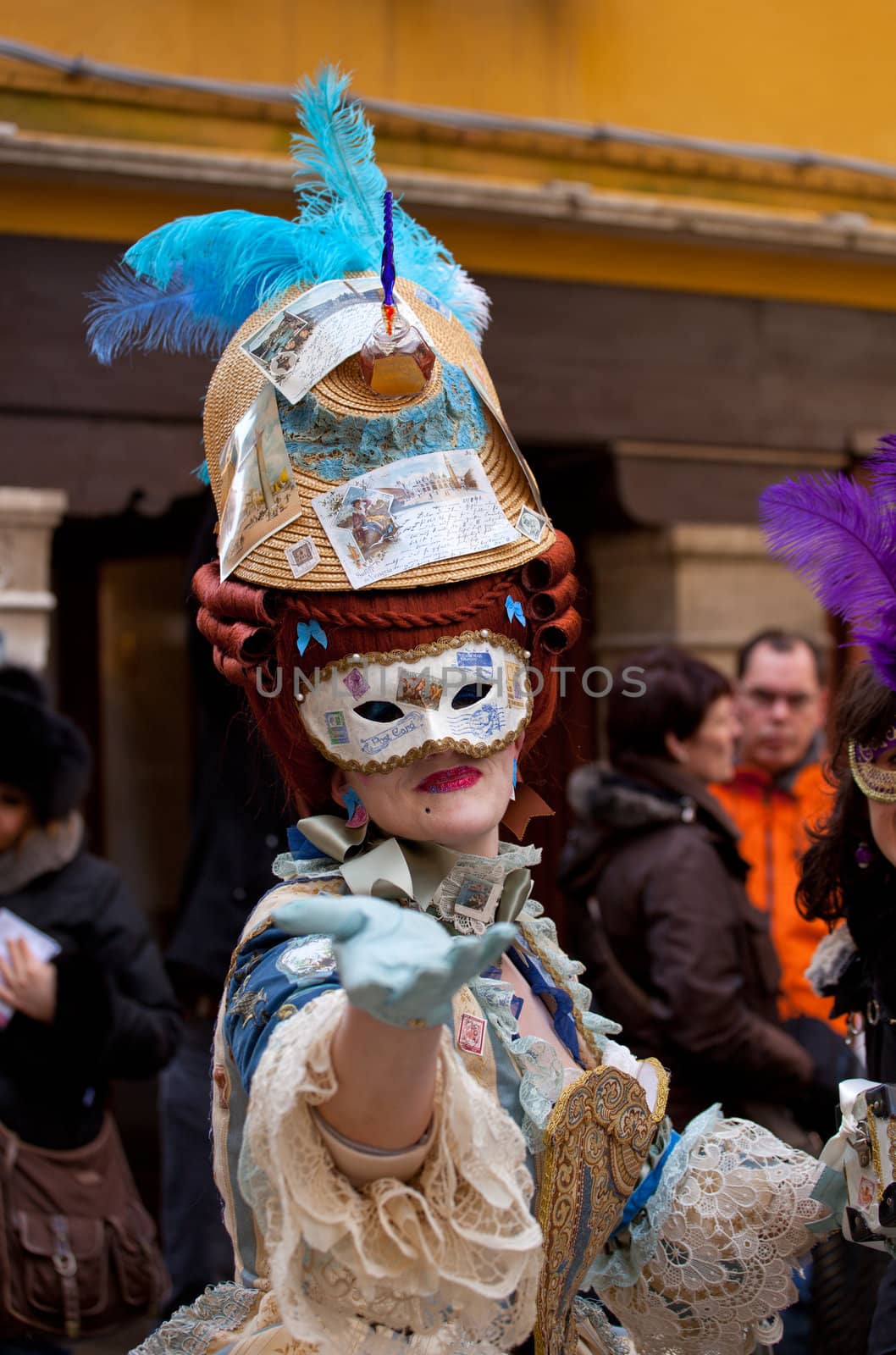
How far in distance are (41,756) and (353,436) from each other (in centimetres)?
182

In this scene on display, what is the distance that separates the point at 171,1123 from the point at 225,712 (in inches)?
40.8

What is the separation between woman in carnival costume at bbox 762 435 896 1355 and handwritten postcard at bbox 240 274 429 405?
618mm

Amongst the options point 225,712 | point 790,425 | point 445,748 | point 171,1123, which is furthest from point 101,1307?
point 790,425

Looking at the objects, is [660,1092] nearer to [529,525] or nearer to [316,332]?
[529,525]

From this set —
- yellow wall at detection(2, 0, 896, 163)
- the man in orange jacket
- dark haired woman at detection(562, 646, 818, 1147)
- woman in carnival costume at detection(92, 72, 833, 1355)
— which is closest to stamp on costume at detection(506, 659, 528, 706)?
woman in carnival costume at detection(92, 72, 833, 1355)

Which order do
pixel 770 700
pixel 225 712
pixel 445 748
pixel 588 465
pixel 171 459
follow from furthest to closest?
pixel 588 465 < pixel 171 459 < pixel 770 700 < pixel 225 712 < pixel 445 748

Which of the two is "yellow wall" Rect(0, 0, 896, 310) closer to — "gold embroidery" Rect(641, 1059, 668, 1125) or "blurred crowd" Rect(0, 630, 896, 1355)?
"blurred crowd" Rect(0, 630, 896, 1355)

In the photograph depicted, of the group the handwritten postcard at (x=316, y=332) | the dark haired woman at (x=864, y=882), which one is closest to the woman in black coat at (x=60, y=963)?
the dark haired woman at (x=864, y=882)

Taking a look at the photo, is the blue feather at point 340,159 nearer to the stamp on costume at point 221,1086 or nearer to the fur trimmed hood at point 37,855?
the stamp on costume at point 221,1086

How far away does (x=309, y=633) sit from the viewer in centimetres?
175

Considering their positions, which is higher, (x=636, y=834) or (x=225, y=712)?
(x=225, y=712)

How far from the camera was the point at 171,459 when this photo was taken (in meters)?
4.39

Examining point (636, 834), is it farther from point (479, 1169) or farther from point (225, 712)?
point (479, 1169)

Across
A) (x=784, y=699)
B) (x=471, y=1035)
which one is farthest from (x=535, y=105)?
(x=471, y=1035)
